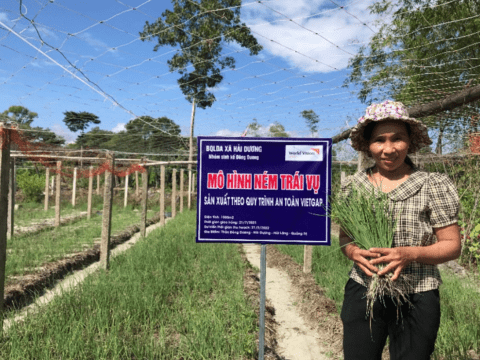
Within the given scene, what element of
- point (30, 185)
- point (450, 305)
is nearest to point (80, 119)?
point (30, 185)

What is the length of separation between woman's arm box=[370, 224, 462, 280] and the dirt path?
1.97 m

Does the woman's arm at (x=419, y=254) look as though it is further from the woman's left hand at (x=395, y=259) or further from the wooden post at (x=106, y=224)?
the wooden post at (x=106, y=224)

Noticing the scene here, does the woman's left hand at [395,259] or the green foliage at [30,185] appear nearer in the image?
the woman's left hand at [395,259]

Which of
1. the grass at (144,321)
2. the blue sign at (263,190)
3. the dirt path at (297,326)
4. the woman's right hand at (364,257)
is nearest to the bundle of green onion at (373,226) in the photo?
the woman's right hand at (364,257)

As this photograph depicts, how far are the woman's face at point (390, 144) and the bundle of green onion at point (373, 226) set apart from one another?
0.14 m

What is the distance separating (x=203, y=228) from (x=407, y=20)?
34.4 feet

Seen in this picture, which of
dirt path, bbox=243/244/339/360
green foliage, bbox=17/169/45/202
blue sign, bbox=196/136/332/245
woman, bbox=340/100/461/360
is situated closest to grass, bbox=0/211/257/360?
dirt path, bbox=243/244/339/360

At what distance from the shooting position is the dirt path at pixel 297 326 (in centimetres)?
302

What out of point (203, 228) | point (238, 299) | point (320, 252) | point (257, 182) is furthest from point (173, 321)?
point (320, 252)

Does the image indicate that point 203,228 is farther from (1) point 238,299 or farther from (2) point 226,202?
(1) point 238,299

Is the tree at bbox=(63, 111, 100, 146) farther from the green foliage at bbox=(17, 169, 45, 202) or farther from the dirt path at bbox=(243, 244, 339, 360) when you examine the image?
the dirt path at bbox=(243, 244, 339, 360)

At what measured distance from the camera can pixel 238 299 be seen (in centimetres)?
335

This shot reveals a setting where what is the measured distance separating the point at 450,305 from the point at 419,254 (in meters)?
2.46

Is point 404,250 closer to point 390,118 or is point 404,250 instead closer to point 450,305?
point 390,118
